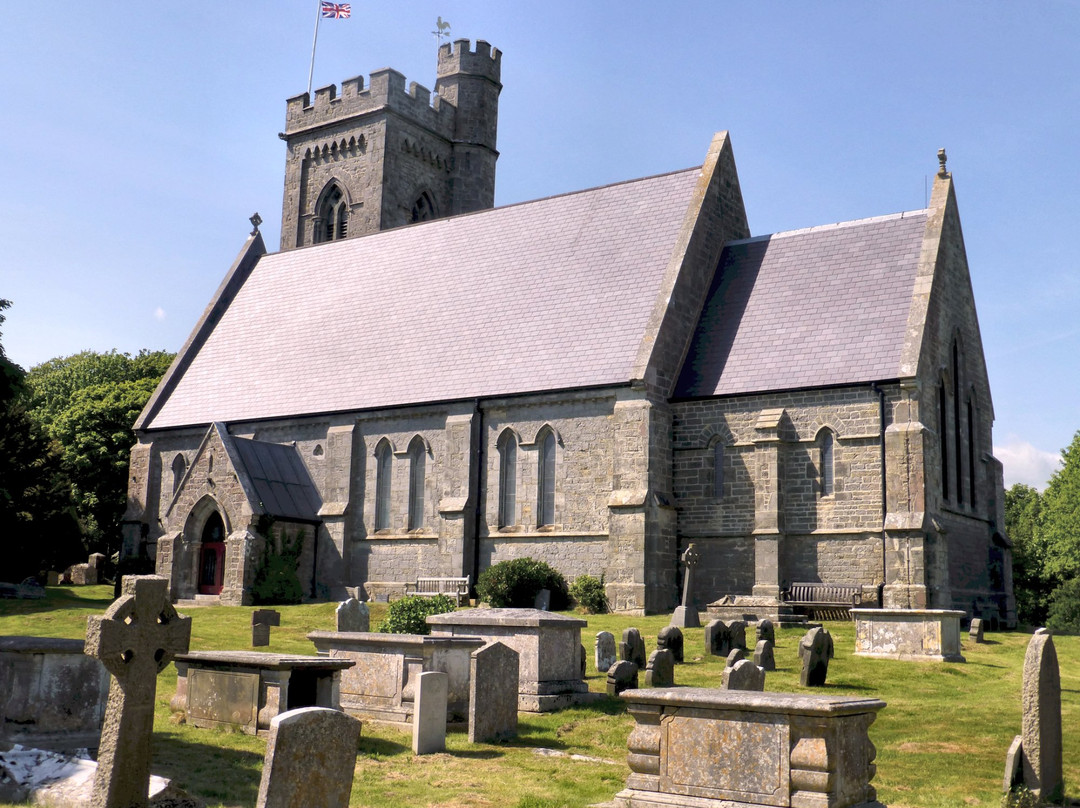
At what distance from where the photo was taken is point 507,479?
3412cm

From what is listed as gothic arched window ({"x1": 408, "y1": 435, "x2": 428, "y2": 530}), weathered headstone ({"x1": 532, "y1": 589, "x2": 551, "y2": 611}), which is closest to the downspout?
weathered headstone ({"x1": 532, "y1": 589, "x2": 551, "y2": 611})

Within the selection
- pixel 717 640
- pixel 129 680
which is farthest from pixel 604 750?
pixel 717 640

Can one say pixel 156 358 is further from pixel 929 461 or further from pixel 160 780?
pixel 160 780

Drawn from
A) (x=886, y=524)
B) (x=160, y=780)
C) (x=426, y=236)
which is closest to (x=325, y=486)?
(x=426, y=236)

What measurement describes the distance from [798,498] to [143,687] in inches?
920

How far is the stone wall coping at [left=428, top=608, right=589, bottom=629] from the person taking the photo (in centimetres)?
1598

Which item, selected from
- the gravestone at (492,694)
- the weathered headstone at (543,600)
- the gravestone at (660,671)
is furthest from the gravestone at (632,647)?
the weathered headstone at (543,600)

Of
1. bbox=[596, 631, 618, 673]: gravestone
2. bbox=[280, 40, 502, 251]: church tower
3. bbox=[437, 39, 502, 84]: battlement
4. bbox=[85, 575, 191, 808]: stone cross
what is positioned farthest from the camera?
bbox=[437, 39, 502, 84]: battlement

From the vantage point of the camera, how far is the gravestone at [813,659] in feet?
58.3

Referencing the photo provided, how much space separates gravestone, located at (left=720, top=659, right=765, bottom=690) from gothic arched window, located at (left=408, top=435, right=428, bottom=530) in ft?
76.9

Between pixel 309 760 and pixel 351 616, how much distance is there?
14683 millimetres

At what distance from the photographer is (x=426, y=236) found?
43.0 metres

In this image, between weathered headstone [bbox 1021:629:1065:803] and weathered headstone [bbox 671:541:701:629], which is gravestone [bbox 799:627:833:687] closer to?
weathered headstone [bbox 1021:629:1065:803]

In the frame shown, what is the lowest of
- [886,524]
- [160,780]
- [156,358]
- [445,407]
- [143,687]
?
[160,780]
